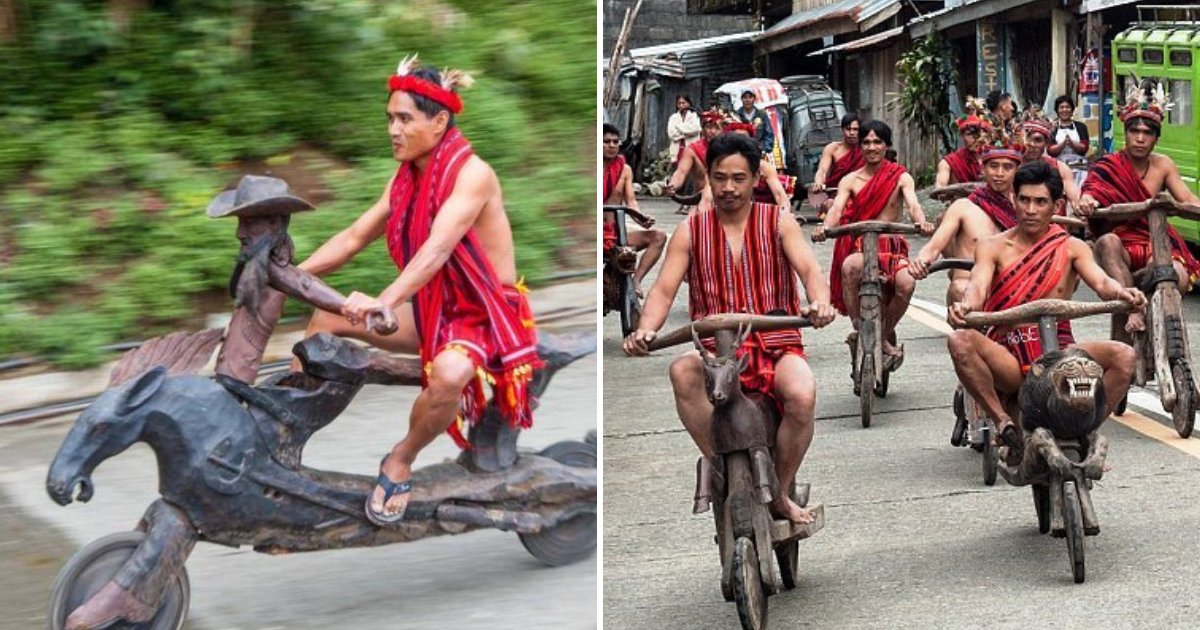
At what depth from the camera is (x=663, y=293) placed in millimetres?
7156

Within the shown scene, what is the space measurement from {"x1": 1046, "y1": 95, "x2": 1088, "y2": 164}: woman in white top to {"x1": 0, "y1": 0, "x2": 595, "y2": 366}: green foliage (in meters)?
10.9

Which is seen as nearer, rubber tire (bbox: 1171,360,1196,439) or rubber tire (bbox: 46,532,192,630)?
rubber tire (bbox: 46,532,192,630)

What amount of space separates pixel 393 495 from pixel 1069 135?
1516 centimetres

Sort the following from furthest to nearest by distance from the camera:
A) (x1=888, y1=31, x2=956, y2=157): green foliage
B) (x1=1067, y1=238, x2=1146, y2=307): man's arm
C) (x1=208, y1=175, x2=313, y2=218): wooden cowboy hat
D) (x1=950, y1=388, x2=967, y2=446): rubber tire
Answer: (x1=888, y1=31, x2=956, y2=157): green foliage, (x1=950, y1=388, x2=967, y2=446): rubber tire, (x1=1067, y1=238, x2=1146, y2=307): man's arm, (x1=208, y1=175, x2=313, y2=218): wooden cowboy hat

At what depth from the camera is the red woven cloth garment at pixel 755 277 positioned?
711 cm

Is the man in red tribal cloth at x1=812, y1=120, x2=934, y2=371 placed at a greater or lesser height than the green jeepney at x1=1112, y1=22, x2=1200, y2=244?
lesser

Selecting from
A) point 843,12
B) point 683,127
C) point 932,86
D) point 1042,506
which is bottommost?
point 1042,506

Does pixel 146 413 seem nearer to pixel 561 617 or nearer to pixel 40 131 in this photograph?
pixel 561 617

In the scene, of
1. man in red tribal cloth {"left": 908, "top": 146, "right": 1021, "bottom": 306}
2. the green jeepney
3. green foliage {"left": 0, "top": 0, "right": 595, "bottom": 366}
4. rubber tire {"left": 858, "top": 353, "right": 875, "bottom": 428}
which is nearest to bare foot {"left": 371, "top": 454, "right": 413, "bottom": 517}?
green foliage {"left": 0, "top": 0, "right": 595, "bottom": 366}

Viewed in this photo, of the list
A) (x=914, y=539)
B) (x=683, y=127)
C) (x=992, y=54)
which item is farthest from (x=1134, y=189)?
(x=683, y=127)

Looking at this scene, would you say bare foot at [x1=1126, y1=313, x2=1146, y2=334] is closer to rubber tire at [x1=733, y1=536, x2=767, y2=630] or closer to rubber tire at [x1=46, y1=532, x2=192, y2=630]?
rubber tire at [x1=733, y1=536, x2=767, y2=630]

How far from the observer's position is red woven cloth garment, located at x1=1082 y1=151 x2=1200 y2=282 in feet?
35.3

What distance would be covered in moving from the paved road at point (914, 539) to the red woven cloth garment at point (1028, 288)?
714mm

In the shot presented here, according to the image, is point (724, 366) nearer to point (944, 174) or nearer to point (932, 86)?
point (944, 174)
